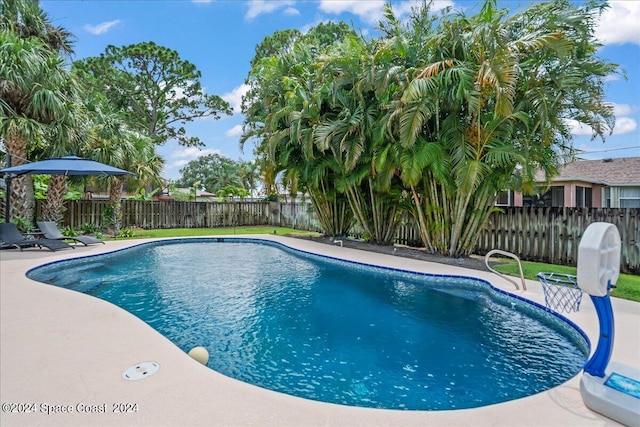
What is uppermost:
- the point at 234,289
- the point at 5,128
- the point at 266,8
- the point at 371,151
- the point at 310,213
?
the point at 266,8

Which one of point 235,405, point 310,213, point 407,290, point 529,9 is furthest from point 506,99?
point 310,213

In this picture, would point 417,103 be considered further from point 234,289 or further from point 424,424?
point 424,424

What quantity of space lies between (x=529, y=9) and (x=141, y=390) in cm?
921

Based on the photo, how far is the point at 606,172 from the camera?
17484 mm

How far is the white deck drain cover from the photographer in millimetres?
2979

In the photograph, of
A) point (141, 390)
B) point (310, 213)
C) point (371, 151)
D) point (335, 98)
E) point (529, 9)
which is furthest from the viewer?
point (310, 213)

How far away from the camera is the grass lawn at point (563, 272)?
18.9 ft

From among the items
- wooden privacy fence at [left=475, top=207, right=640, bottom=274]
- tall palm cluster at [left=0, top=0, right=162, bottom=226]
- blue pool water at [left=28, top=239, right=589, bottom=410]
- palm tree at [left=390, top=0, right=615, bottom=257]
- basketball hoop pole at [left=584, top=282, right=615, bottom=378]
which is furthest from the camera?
tall palm cluster at [left=0, top=0, right=162, bottom=226]

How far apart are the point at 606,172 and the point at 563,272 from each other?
13.7m

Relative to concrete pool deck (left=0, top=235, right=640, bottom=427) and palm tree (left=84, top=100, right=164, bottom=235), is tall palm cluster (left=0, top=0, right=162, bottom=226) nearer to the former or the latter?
palm tree (left=84, top=100, right=164, bottom=235)

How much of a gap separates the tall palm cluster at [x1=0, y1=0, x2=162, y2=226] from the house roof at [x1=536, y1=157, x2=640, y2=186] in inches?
673

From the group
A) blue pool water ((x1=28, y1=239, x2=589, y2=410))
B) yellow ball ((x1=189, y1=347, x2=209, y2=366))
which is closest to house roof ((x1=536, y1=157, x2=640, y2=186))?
blue pool water ((x1=28, y1=239, x2=589, y2=410))

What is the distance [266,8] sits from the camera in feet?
38.0

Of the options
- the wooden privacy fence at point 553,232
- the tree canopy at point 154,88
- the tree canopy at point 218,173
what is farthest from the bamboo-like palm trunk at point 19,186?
the tree canopy at point 218,173
